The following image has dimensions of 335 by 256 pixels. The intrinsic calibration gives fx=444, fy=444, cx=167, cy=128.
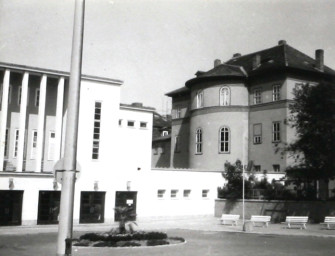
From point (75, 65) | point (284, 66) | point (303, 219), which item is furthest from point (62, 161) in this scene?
point (284, 66)

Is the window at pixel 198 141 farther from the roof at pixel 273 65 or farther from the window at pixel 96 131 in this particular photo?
the window at pixel 96 131

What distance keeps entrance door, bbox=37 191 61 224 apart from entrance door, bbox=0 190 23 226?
1382 millimetres

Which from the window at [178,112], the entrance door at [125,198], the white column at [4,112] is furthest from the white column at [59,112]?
the window at [178,112]

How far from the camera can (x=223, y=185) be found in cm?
4069

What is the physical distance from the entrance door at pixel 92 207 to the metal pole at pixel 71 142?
25269 mm

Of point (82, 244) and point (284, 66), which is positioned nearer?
point (82, 244)

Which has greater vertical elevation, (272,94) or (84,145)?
(272,94)

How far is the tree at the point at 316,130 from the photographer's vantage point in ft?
98.9

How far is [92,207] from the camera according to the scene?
1313 inches

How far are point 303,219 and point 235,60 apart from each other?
33.4 metres

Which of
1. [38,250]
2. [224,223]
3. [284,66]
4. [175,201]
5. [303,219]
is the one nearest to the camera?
[38,250]

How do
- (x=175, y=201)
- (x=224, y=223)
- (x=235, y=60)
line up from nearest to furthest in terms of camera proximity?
(x=224, y=223) → (x=175, y=201) → (x=235, y=60)

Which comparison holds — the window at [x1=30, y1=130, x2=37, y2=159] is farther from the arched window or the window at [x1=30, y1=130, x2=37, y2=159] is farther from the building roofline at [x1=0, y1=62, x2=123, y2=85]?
the arched window

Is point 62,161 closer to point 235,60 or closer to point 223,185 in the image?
point 223,185
